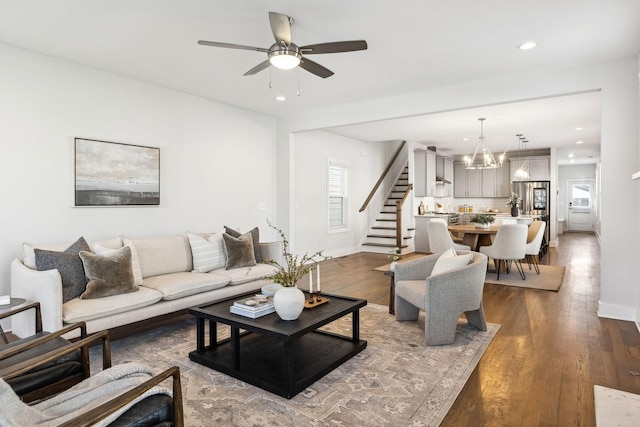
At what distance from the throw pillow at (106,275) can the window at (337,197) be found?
500 centimetres

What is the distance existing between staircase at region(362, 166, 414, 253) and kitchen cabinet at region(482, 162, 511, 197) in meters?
2.69

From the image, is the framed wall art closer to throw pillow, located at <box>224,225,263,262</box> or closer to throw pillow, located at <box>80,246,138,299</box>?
throw pillow, located at <box>224,225,263,262</box>

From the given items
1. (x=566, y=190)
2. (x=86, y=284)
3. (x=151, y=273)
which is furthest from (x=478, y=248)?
(x=566, y=190)

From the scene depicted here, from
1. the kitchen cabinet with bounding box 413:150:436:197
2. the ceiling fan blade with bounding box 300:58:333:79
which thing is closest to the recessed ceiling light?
the ceiling fan blade with bounding box 300:58:333:79

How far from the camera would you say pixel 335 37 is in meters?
3.42

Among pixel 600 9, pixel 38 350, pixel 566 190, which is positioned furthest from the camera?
pixel 566 190

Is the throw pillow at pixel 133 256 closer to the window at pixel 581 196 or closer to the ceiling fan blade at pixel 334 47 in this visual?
the ceiling fan blade at pixel 334 47

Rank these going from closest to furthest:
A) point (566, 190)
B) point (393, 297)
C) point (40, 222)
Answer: point (40, 222), point (393, 297), point (566, 190)

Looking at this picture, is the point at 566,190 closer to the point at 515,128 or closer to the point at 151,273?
the point at 515,128

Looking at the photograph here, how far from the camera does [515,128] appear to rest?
24.8ft

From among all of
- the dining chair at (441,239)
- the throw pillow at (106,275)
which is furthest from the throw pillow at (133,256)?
the dining chair at (441,239)

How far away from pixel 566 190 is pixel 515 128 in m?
8.82

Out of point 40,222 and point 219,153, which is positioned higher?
point 219,153

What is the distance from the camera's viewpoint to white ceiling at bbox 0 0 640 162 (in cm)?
291
